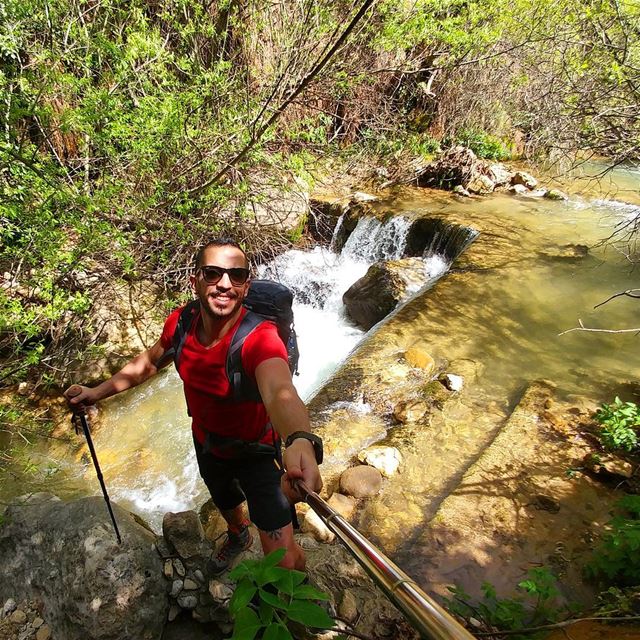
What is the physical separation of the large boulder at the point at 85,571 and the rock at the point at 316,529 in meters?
1.12

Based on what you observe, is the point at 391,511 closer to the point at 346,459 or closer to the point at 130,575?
the point at 346,459

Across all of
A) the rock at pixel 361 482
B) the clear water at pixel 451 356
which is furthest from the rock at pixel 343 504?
the clear water at pixel 451 356

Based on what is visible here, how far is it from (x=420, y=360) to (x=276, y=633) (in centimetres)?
434

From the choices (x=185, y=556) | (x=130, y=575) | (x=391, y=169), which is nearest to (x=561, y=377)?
(x=185, y=556)

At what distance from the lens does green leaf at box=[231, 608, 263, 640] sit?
974 mm

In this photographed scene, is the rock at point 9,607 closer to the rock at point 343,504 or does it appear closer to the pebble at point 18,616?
the pebble at point 18,616

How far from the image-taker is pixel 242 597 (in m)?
1.05

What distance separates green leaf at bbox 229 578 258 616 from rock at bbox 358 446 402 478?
2.82 m

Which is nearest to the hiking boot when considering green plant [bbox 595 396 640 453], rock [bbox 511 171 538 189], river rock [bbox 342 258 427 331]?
green plant [bbox 595 396 640 453]

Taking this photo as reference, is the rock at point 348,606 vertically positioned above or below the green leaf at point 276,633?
below

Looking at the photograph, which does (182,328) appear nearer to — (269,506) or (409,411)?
(269,506)

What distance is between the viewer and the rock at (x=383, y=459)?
3.74m

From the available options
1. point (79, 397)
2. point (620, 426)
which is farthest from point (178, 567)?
point (620, 426)

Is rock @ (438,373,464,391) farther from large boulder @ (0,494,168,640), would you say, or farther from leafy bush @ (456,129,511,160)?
leafy bush @ (456,129,511,160)
